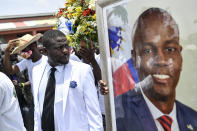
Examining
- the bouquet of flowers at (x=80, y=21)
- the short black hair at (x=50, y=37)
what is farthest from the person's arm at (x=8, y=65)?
the bouquet of flowers at (x=80, y=21)

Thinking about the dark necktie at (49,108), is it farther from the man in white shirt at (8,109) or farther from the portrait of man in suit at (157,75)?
the portrait of man in suit at (157,75)

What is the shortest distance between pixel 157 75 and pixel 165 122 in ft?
0.96

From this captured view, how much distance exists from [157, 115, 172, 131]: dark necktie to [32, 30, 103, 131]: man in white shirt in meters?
1.02

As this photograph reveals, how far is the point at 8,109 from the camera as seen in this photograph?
2.98 metres

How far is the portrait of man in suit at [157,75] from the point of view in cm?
150

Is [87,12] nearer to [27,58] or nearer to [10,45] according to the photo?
[27,58]

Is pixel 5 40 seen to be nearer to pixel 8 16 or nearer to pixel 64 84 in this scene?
pixel 8 16

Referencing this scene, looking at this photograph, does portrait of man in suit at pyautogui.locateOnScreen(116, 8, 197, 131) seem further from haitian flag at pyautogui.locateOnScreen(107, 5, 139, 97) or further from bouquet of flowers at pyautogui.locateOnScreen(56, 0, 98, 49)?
bouquet of flowers at pyautogui.locateOnScreen(56, 0, 98, 49)

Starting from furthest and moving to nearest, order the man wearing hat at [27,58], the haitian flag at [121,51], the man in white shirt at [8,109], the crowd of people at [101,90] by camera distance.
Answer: the man wearing hat at [27,58] < the man in white shirt at [8,109] < the haitian flag at [121,51] < the crowd of people at [101,90]

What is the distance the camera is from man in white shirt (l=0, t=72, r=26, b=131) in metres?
2.93

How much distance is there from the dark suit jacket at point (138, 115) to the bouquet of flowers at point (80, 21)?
858mm

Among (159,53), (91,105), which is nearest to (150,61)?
(159,53)

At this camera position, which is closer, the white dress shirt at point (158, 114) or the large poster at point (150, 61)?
the large poster at point (150, 61)

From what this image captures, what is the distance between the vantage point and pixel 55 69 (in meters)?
2.82
